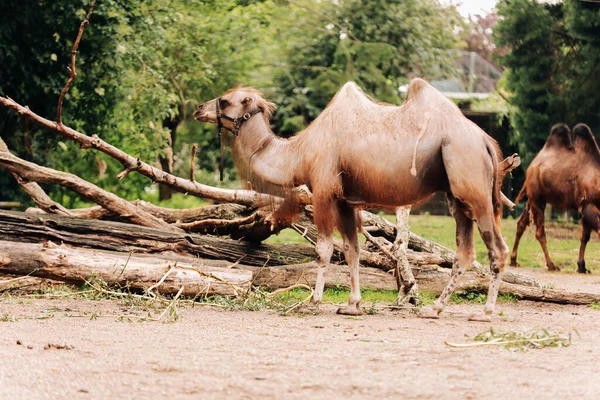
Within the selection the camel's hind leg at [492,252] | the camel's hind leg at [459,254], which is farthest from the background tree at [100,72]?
the camel's hind leg at [492,252]

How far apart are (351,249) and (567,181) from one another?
25.7 ft

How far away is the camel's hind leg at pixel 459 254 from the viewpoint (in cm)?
920

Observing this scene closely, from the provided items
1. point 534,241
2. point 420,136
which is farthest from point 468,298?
point 534,241

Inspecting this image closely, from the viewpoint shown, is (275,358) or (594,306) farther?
(594,306)

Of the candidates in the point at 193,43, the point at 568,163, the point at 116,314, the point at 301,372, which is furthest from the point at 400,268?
the point at 193,43

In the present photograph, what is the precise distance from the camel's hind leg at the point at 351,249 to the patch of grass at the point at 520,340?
73.1 inches

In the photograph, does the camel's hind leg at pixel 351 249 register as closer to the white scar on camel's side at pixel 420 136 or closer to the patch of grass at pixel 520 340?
the white scar on camel's side at pixel 420 136

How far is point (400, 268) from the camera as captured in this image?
33.8ft

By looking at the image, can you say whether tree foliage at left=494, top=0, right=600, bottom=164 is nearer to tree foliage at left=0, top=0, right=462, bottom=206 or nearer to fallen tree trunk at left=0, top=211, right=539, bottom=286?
Result: tree foliage at left=0, top=0, right=462, bottom=206

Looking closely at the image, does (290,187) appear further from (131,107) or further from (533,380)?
(131,107)

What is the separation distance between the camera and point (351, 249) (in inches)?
379

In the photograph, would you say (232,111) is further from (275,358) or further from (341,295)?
(275,358)

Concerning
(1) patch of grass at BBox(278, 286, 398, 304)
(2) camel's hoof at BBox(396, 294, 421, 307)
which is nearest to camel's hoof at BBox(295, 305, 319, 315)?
(1) patch of grass at BBox(278, 286, 398, 304)

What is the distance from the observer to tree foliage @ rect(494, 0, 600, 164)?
73.2ft
